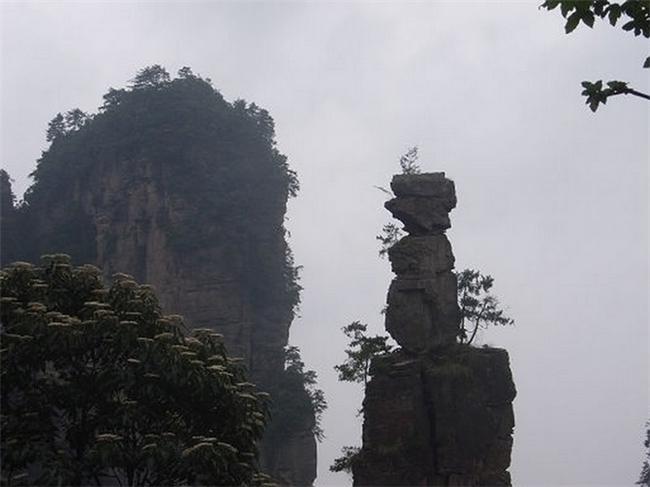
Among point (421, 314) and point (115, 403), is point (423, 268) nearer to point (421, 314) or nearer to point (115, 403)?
point (421, 314)

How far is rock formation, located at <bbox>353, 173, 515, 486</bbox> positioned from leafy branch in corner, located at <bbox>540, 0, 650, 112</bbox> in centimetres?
1785

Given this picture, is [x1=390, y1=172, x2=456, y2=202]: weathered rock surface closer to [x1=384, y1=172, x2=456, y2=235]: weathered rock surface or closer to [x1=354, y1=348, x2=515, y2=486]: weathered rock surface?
[x1=384, y1=172, x2=456, y2=235]: weathered rock surface

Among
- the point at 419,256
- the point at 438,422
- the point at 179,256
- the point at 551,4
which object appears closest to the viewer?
the point at 551,4

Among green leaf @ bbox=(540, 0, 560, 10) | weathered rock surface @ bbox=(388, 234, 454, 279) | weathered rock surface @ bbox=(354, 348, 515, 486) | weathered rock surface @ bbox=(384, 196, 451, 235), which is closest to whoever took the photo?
green leaf @ bbox=(540, 0, 560, 10)

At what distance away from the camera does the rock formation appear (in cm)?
2202

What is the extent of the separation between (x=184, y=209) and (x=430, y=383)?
81.2ft

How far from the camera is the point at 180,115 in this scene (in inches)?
1821

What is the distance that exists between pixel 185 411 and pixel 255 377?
33072 mm

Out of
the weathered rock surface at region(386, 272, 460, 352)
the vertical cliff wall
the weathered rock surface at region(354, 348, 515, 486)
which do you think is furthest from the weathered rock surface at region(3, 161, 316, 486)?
the weathered rock surface at region(354, 348, 515, 486)

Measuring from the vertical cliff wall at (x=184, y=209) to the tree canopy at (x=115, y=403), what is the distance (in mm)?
32093

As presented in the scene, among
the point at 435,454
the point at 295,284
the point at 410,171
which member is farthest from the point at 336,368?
the point at 295,284

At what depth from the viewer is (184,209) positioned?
1773 inches

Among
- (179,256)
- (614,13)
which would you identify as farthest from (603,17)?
(179,256)

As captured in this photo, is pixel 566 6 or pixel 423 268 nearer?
pixel 566 6
